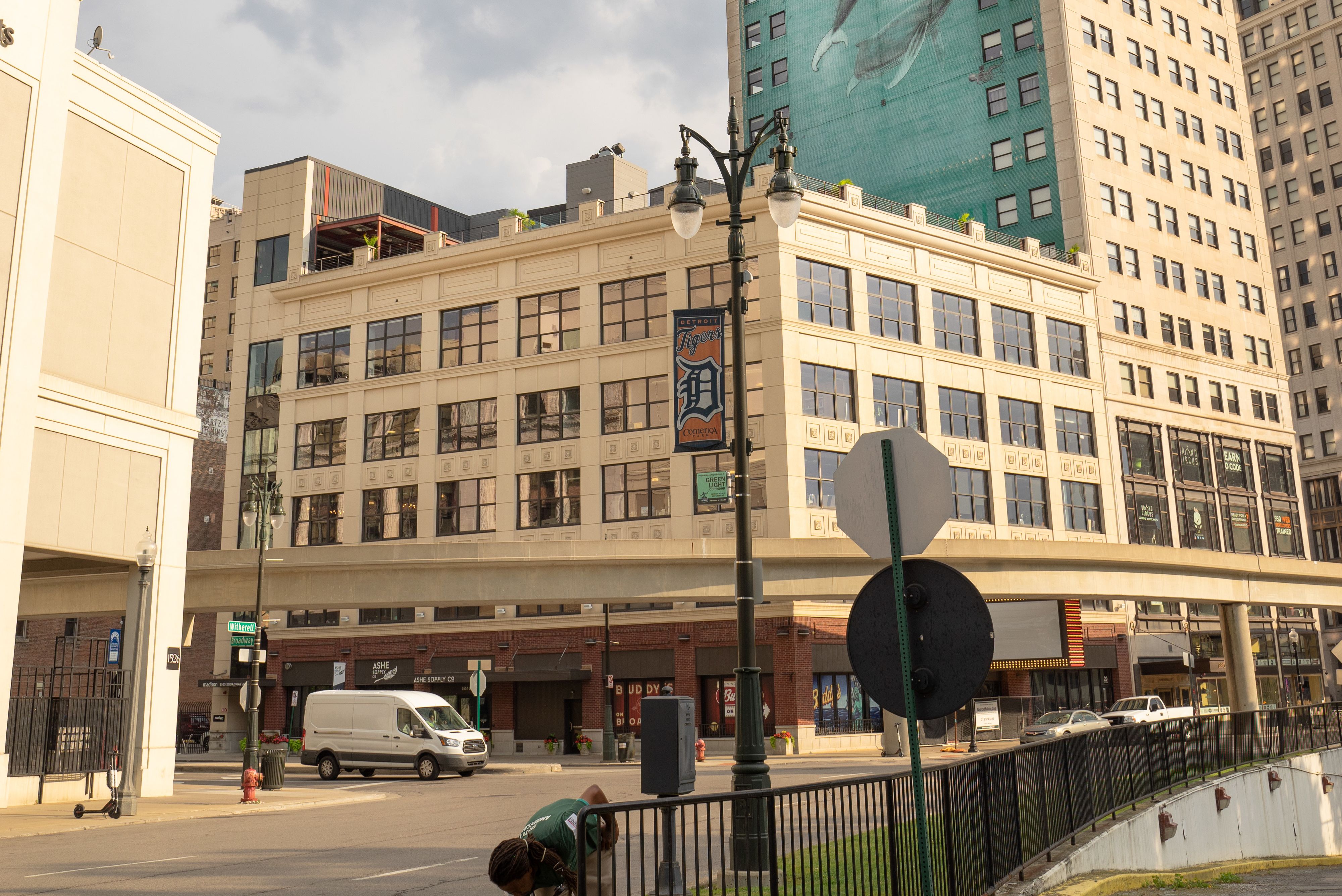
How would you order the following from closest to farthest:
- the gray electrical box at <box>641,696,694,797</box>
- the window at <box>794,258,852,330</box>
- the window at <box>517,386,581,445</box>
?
the gray electrical box at <box>641,696,694,797</box>, the window at <box>794,258,852,330</box>, the window at <box>517,386,581,445</box>

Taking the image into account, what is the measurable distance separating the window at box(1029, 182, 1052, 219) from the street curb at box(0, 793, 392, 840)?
45986mm

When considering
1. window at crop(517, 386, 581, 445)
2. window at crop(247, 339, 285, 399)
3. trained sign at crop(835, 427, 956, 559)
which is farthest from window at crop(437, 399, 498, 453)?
trained sign at crop(835, 427, 956, 559)

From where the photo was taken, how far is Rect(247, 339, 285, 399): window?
5809cm

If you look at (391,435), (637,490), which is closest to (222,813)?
(637,490)

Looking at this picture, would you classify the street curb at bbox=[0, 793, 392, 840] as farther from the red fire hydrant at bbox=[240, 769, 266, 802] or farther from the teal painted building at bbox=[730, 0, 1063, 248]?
the teal painted building at bbox=[730, 0, 1063, 248]

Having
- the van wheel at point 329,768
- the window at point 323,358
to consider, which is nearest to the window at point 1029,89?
the window at point 323,358

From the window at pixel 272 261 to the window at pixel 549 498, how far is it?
19.0m

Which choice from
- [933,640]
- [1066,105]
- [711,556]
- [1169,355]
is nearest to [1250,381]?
[1169,355]

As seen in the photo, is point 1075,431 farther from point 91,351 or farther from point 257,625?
point 91,351

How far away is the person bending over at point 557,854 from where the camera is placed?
530cm

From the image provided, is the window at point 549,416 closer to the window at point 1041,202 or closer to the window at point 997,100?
the window at point 1041,202

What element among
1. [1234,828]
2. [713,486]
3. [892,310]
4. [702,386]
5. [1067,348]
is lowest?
[1234,828]

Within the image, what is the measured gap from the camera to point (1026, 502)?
51.7 meters

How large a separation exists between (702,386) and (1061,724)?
29308 mm
